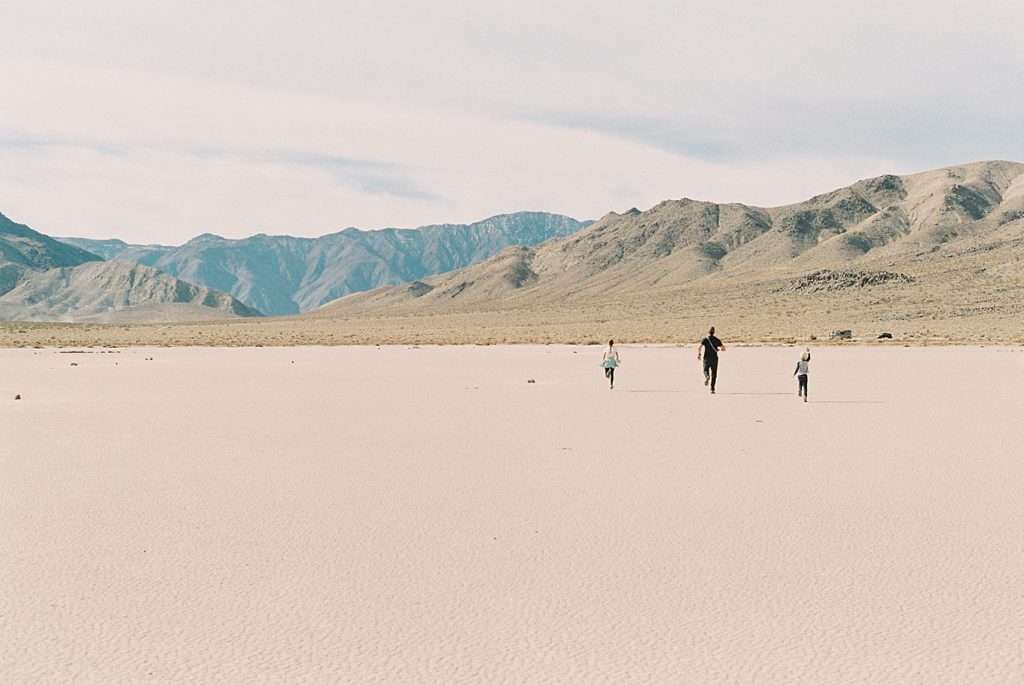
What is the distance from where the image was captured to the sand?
208 inches

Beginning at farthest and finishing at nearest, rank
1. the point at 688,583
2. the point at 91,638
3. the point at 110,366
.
Result: the point at 110,366
the point at 688,583
the point at 91,638

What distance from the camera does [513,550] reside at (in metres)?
7.65

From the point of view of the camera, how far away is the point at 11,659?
530cm

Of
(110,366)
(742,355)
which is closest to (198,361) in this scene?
(110,366)

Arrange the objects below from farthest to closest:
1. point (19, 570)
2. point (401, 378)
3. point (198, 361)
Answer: point (198, 361) < point (401, 378) < point (19, 570)

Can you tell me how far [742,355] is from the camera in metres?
46.3

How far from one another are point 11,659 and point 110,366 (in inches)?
1456

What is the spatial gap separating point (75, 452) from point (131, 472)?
238 cm

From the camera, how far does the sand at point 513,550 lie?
5293 mm

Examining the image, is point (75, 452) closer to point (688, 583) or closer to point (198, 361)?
point (688, 583)

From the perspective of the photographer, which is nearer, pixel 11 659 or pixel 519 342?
pixel 11 659

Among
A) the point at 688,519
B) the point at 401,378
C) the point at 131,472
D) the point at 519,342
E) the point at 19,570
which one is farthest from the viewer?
the point at 519,342

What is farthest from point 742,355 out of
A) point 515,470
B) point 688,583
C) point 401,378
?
point 688,583

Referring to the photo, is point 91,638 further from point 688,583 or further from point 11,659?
point 688,583
